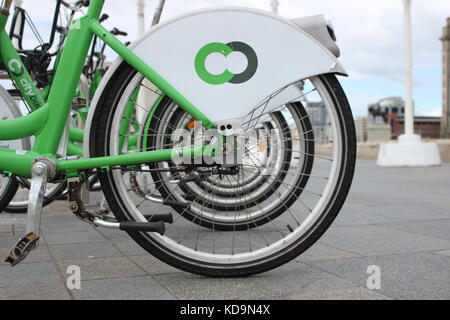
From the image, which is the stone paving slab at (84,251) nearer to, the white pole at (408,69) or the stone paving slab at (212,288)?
the stone paving slab at (212,288)

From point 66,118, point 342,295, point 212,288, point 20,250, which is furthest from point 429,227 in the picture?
point 20,250

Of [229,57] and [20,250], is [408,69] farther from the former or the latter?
[20,250]

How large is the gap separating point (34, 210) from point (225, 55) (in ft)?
3.28

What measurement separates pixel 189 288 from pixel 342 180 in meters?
0.75

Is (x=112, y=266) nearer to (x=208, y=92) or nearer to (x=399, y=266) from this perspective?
(x=208, y=92)

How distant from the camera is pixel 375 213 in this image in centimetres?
465

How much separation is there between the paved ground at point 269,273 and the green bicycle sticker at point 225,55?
83 centimetres

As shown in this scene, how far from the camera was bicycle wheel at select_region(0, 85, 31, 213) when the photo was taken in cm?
274

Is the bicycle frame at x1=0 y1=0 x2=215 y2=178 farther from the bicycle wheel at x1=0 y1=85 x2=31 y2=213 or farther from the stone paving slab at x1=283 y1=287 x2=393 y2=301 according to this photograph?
the stone paving slab at x1=283 y1=287 x2=393 y2=301

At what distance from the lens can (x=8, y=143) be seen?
9.25 feet

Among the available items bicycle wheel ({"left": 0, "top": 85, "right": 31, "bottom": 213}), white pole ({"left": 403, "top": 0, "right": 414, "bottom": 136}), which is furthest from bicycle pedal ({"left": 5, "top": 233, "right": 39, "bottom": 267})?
white pole ({"left": 403, "top": 0, "right": 414, "bottom": 136})

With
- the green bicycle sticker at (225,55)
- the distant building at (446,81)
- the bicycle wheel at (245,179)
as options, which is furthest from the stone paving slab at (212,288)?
the distant building at (446,81)
